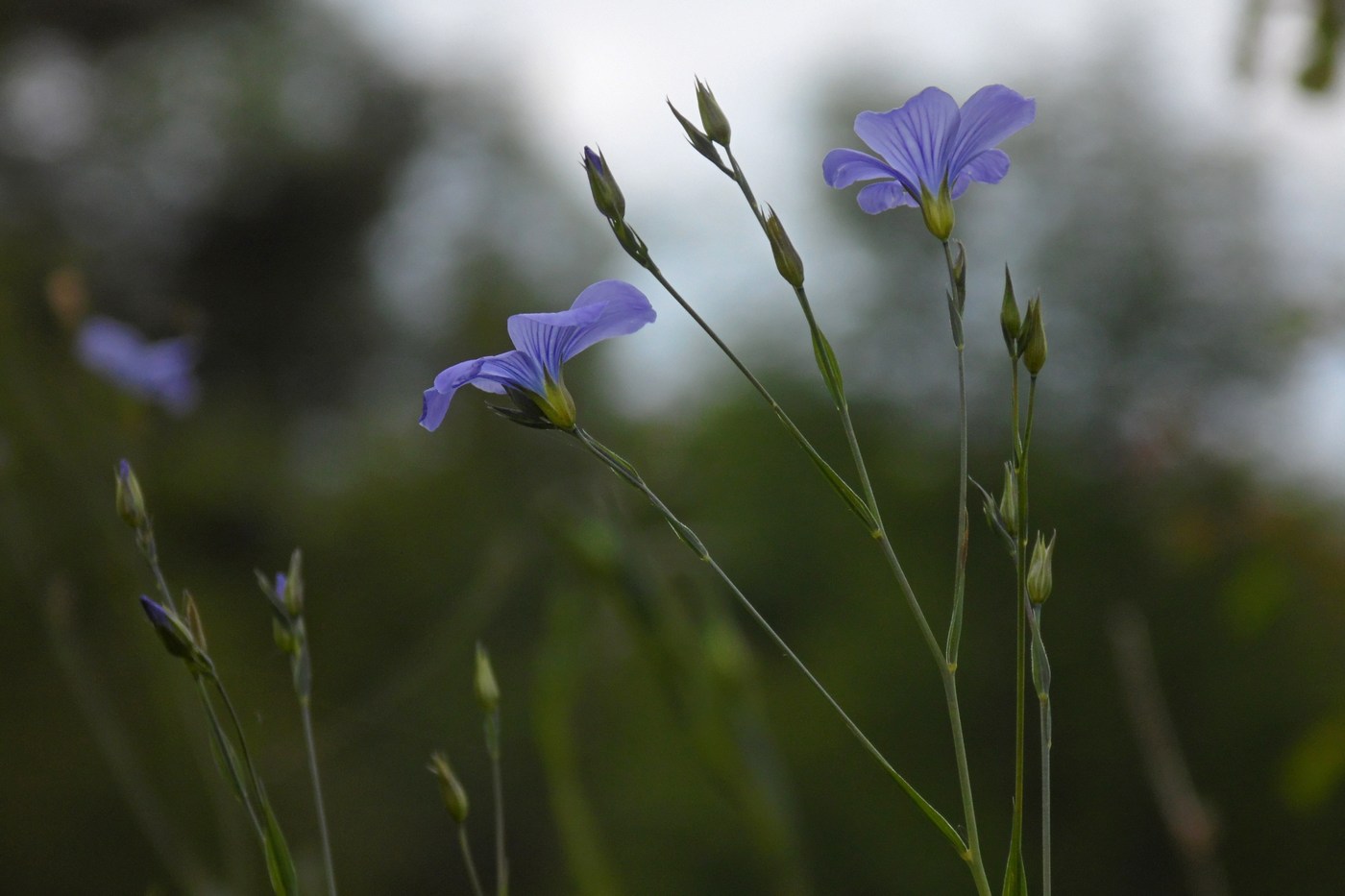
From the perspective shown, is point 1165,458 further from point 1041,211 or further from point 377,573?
point 1041,211

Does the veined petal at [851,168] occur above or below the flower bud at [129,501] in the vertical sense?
above

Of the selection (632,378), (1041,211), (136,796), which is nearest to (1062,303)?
(1041,211)

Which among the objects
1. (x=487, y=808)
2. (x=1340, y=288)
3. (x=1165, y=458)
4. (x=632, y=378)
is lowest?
(x=487, y=808)

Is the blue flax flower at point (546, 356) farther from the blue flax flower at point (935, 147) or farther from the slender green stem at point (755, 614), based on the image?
the blue flax flower at point (935, 147)

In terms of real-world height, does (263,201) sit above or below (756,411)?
above

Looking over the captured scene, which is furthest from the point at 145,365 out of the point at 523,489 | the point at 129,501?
the point at 523,489

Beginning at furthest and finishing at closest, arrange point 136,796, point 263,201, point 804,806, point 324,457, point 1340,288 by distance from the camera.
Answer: point 263,201
point 324,457
point 804,806
point 1340,288
point 136,796

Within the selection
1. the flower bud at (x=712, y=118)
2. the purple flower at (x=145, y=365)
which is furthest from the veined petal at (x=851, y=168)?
the purple flower at (x=145, y=365)
